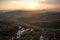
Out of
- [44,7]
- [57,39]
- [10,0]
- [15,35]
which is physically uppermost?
[10,0]

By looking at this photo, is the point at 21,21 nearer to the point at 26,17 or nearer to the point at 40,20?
the point at 26,17

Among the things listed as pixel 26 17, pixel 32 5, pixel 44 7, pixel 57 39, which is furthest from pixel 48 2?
pixel 57 39

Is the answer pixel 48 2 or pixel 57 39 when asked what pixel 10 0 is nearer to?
pixel 48 2

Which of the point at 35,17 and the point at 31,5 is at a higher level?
the point at 31,5

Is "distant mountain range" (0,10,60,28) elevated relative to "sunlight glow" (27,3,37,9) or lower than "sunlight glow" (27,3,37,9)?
lower

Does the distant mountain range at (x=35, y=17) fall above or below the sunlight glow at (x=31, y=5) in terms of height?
below

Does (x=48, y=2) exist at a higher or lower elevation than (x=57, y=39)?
higher

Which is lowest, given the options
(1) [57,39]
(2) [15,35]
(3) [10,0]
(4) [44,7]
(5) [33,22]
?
Result: (1) [57,39]

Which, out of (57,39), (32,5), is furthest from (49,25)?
(32,5)

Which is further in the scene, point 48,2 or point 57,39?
point 48,2
